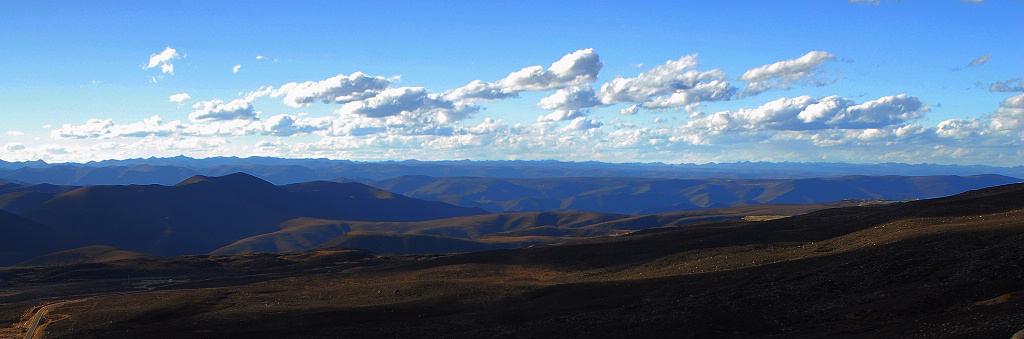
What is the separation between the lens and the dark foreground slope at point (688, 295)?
2634 centimetres

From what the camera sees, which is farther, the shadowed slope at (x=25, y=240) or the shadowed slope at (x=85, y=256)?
the shadowed slope at (x=25, y=240)

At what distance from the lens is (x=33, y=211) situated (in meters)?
184

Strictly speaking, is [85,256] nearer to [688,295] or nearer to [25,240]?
[25,240]

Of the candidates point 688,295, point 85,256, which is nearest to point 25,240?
point 85,256

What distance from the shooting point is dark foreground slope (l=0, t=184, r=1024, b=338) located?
2634 centimetres

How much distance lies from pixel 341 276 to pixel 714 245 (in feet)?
108

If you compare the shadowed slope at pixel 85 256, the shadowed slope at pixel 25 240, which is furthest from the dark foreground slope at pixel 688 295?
the shadowed slope at pixel 25 240

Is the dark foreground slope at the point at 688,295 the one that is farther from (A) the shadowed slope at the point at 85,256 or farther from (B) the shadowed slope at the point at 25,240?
(B) the shadowed slope at the point at 25,240

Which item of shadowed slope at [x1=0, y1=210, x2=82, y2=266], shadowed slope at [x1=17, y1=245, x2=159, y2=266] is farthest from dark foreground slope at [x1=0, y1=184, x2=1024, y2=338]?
shadowed slope at [x1=0, y1=210, x2=82, y2=266]

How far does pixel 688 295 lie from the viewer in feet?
116

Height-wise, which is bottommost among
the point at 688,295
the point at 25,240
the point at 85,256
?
the point at 25,240

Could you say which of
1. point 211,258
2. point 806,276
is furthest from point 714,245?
point 211,258

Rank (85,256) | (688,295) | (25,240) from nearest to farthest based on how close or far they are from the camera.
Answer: (688,295) → (85,256) → (25,240)

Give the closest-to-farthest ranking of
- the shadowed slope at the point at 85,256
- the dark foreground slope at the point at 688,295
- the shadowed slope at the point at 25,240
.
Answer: the dark foreground slope at the point at 688,295, the shadowed slope at the point at 85,256, the shadowed slope at the point at 25,240
